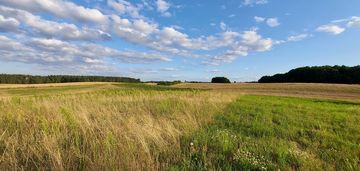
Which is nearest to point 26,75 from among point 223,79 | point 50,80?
point 50,80

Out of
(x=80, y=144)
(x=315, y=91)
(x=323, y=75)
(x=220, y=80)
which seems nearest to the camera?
(x=80, y=144)

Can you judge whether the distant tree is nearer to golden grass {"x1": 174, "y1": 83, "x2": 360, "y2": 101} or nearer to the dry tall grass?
golden grass {"x1": 174, "y1": 83, "x2": 360, "y2": 101}

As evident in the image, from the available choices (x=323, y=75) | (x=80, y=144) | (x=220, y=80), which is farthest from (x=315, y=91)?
(x=220, y=80)

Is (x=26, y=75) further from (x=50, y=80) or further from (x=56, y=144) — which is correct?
(x=56, y=144)

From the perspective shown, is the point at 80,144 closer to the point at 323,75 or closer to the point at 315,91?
the point at 315,91

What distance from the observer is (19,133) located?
6395 mm

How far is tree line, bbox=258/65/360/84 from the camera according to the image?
83238 millimetres

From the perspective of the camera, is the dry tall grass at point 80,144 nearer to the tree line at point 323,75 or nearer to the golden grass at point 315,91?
the golden grass at point 315,91

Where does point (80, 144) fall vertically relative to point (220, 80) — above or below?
below

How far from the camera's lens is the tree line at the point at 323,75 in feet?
273

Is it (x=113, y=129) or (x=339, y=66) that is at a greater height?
(x=339, y=66)

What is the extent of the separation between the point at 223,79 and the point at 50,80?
73000 millimetres

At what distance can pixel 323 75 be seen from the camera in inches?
3499

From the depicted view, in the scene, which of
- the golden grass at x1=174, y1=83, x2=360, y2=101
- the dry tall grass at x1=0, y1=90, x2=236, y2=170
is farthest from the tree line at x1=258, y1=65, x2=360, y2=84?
the dry tall grass at x1=0, y1=90, x2=236, y2=170
